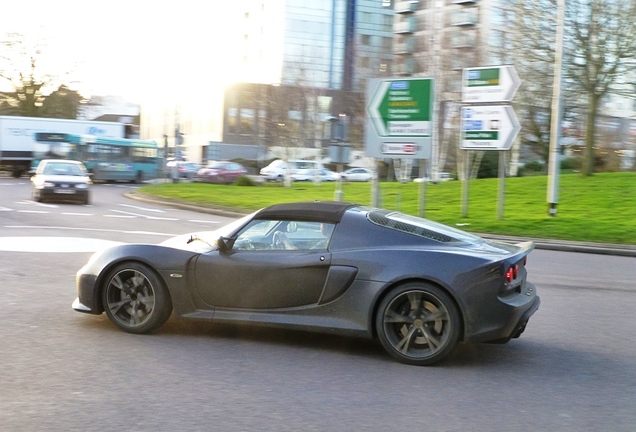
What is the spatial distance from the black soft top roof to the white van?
4715 centimetres

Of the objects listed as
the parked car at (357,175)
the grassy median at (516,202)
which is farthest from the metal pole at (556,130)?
the parked car at (357,175)

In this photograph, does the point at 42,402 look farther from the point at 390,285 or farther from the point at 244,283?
the point at 390,285

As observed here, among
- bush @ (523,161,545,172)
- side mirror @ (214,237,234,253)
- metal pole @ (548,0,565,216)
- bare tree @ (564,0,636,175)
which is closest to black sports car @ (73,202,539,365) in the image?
side mirror @ (214,237,234,253)

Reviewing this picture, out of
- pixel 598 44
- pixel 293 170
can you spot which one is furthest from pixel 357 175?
pixel 598 44

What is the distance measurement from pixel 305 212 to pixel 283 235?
0.27 m

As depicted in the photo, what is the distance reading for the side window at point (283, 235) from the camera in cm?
648

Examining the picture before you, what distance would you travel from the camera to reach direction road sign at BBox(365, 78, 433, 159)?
66.7ft

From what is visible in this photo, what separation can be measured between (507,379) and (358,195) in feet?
87.9

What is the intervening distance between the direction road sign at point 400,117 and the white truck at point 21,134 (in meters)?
35.3

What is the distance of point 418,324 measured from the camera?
6.10 metres

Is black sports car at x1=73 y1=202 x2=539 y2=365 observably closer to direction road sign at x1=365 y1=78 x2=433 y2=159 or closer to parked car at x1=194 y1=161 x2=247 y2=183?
direction road sign at x1=365 y1=78 x2=433 y2=159

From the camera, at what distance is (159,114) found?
11056 cm

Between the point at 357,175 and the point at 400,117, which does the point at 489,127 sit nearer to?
the point at 400,117

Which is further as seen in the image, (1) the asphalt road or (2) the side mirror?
(2) the side mirror
